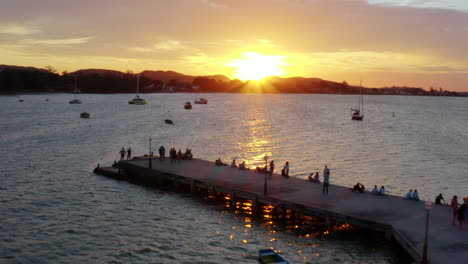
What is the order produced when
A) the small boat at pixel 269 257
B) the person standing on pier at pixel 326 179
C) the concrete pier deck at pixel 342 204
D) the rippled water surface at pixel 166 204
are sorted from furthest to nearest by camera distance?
1. the person standing on pier at pixel 326 179
2. the rippled water surface at pixel 166 204
3. the small boat at pixel 269 257
4. the concrete pier deck at pixel 342 204

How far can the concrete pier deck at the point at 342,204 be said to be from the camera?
22.2 metres

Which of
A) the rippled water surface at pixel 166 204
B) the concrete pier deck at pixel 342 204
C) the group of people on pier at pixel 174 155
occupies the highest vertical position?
the group of people on pier at pixel 174 155

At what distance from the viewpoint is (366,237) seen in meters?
27.7

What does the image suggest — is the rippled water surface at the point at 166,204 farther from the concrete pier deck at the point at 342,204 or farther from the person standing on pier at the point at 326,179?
the person standing on pier at the point at 326,179

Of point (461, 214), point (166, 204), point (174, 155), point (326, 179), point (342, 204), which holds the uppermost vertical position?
point (326, 179)

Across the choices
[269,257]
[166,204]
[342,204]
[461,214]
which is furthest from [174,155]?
[461,214]

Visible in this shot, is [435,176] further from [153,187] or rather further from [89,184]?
[89,184]

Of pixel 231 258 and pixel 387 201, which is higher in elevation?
pixel 387 201

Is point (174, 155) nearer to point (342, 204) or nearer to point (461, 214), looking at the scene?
point (342, 204)

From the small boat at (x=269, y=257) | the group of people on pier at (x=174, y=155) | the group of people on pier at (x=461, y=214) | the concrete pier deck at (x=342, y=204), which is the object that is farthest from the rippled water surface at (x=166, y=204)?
the group of people on pier at (x=174, y=155)

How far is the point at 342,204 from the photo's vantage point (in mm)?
29125

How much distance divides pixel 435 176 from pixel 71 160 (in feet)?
151

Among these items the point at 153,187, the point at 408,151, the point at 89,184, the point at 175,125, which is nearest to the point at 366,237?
the point at 153,187

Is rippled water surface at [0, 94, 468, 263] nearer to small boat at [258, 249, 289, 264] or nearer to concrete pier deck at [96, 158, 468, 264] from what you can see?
concrete pier deck at [96, 158, 468, 264]
